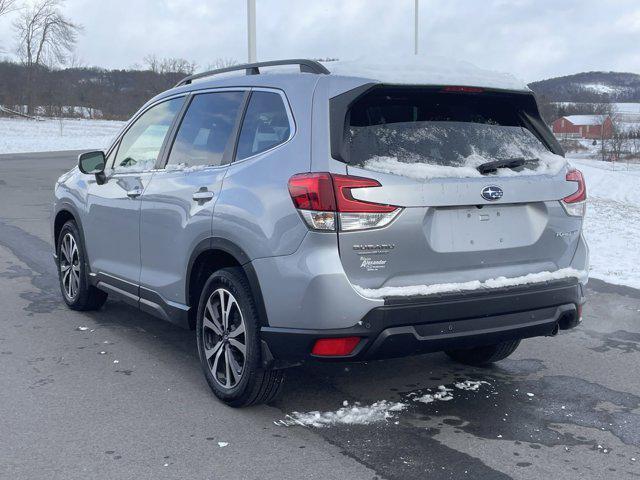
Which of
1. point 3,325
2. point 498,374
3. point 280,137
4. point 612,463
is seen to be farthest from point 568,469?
point 3,325

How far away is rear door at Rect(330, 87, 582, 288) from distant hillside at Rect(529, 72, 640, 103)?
93088 mm

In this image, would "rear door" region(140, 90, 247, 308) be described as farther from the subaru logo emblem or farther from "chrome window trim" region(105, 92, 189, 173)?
the subaru logo emblem

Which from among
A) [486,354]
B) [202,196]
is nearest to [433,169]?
[202,196]

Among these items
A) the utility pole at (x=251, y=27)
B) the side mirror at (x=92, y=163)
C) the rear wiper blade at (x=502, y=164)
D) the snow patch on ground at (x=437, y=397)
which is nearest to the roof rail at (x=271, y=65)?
the rear wiper blade at (x=502, y=164)

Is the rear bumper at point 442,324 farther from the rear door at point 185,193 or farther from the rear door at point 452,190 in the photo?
the rear door at point 185,193

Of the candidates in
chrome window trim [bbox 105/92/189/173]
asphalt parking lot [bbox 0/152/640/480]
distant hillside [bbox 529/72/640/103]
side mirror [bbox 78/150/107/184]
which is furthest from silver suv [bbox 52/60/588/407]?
distant hillside [bbox 529/72/640/103]

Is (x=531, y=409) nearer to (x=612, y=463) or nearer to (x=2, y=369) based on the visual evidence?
(x=612, y=463)

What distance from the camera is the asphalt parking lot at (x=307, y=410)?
11.6 ft

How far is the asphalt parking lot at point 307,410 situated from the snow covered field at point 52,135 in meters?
29.7

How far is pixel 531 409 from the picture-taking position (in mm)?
4281

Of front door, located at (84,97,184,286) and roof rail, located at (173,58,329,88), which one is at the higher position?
roof rail, located at (173,58,329,88)

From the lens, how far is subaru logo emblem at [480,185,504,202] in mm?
3844

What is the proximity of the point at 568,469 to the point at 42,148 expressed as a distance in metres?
40.9

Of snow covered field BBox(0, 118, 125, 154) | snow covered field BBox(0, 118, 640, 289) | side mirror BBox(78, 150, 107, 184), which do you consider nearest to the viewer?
side mirror BBox(78, 150, 107, 184)
